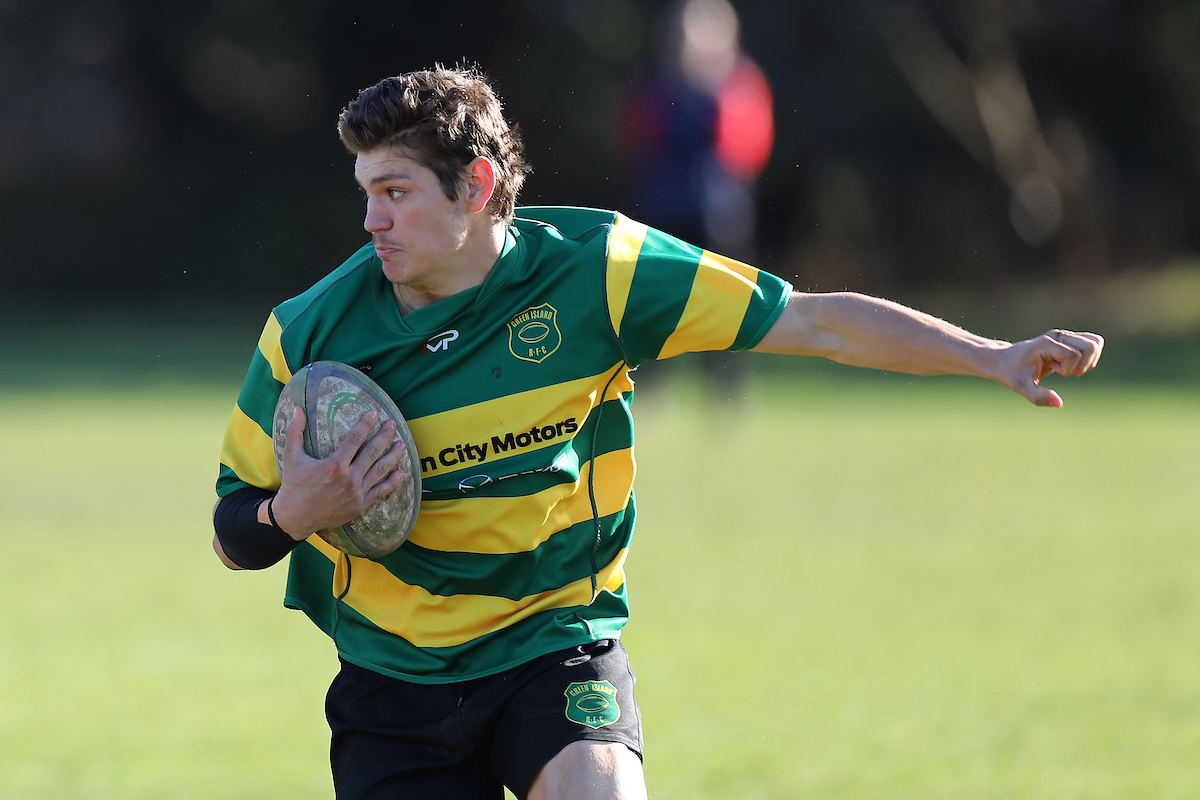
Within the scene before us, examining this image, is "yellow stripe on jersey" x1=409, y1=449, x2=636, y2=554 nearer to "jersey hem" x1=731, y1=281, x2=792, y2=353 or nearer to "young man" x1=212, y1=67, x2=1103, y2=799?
"young man" x1=212, y1=67, x2=1103, y2=799

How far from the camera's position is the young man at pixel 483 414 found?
10.5 ft

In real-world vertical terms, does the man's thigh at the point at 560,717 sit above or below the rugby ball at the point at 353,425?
below

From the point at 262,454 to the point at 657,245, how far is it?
1.02 m

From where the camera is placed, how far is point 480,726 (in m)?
3.21

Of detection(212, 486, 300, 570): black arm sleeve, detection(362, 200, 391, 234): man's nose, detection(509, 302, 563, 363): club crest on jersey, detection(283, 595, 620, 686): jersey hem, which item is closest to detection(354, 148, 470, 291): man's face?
detection(362, 200, 391, 234): man's nose

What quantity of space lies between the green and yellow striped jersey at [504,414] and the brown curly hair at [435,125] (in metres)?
0.23

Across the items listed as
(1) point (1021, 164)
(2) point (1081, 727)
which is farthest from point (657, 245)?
(1) point (1021, 164)

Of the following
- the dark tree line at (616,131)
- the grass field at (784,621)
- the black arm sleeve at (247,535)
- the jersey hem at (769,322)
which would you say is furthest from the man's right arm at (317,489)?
the dark tree line at (616,131)

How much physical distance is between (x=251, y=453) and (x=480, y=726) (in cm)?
81

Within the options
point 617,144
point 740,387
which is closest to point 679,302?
point 740,387

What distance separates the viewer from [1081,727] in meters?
5.11

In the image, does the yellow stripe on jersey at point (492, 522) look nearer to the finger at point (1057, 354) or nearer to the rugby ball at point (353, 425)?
the rugby ball at point (353, 425)

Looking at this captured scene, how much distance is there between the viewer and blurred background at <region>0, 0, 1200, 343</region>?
62.3 ft

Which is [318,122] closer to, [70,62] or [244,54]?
[244,54]
